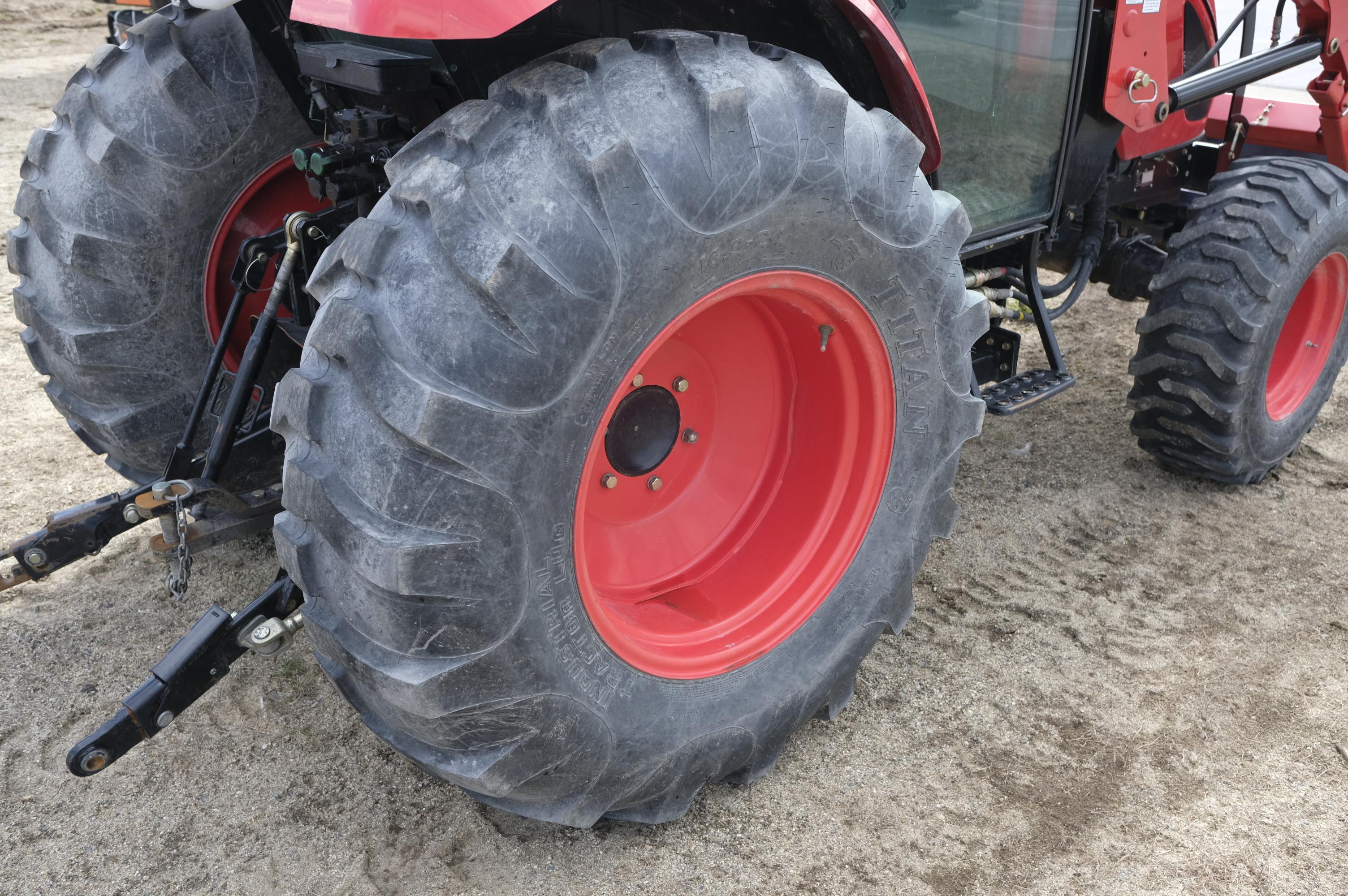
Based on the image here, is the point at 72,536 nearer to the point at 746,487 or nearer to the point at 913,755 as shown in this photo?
the point at 746,487

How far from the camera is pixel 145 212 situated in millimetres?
2482

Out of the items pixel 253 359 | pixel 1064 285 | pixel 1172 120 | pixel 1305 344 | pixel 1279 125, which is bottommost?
pixel 1305 344

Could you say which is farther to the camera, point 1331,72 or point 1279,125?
point 1279,125

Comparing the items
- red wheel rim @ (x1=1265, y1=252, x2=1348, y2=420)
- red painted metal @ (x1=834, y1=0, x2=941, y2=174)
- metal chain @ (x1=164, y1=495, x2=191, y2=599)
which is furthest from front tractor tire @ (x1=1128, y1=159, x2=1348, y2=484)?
metal chain @ (x1=164, y1=495, x2=191, y2=599)

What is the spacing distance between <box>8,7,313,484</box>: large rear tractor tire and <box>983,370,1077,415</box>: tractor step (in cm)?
196

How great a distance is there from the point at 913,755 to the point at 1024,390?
1.19 m

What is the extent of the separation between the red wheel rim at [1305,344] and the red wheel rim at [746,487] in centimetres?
209

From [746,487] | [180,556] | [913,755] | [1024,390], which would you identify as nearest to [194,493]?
[180,556]

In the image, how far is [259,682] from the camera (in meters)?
2.56

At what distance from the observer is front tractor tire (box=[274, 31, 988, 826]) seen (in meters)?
1.53

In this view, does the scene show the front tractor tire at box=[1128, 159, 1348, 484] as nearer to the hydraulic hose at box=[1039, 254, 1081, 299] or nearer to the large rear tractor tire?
the hydraulic hose at box=[1039, 254, 1081, 299]

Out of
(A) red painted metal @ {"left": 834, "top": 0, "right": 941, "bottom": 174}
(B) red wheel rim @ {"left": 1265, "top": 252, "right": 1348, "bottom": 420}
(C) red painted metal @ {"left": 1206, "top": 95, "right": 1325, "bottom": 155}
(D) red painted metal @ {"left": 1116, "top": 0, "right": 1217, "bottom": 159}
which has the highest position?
(A) red painted metal @ {"left": 834, "top": 0, "right": 941, "bottom": 174}

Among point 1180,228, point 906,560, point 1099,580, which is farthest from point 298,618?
point 1180,228

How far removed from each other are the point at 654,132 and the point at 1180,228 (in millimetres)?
2829
